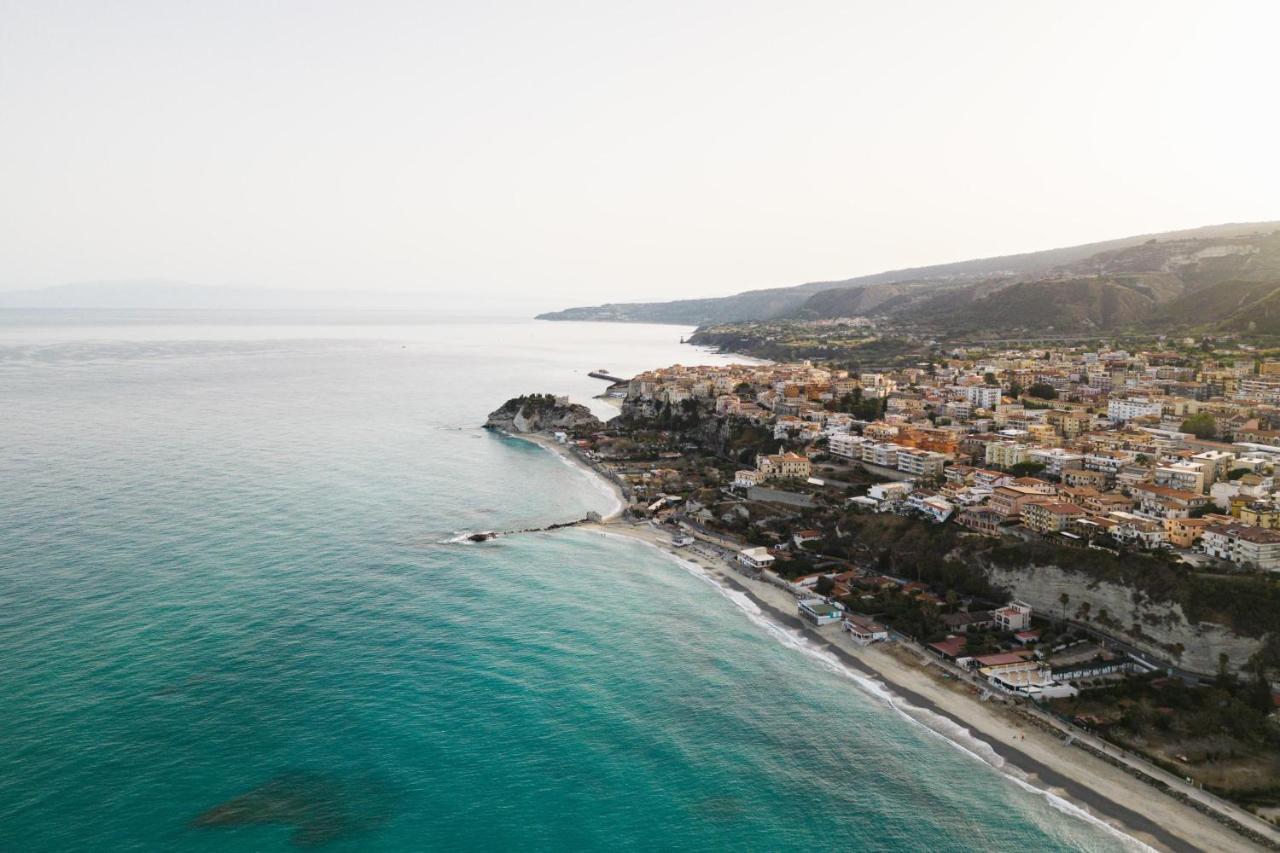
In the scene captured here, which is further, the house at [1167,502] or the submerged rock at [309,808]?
the house at [1167,502]

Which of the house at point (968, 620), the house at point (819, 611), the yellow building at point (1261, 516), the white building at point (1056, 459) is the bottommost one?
the house at point (968, 620)

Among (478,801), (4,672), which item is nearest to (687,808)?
(478,801)

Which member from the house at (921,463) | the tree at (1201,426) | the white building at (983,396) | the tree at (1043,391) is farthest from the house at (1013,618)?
the tree at (1043,391)

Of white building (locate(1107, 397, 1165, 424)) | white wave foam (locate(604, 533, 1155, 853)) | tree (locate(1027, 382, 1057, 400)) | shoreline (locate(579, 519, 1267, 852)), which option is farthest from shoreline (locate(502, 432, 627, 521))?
tree (locate(1027, 382, 1057, 400))

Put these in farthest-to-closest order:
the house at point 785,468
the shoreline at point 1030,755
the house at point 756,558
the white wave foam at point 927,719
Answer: the house at point 785,468
the house at point 756,558
the white wave foam at point 927,719
the shoreline at point 1030,755

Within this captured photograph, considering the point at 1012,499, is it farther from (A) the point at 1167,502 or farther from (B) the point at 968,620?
(B) the point at 968,620

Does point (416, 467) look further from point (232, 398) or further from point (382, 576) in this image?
point (232, 398)

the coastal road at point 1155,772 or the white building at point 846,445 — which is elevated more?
the white building at point 846,445

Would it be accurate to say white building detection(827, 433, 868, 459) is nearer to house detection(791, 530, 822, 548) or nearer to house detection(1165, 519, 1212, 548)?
house detection(791, 530, 822, 548)

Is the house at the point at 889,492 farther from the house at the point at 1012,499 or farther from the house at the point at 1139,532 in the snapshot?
the house at the point at 1139,532

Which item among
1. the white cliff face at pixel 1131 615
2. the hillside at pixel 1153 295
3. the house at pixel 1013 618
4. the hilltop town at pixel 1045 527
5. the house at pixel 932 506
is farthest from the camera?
the hillside at pixel 1153 295
